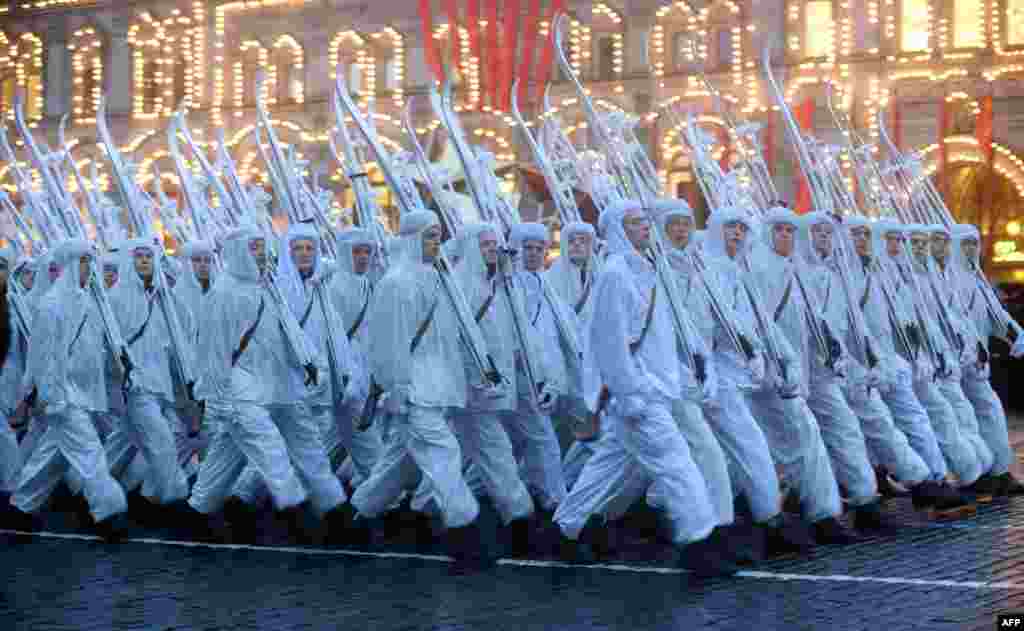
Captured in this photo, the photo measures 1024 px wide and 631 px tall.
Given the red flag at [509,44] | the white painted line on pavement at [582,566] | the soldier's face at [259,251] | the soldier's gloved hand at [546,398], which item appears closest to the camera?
the white painted line on pavement at [582,566]

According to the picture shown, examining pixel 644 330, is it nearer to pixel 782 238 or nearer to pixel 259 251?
pixel 782 238

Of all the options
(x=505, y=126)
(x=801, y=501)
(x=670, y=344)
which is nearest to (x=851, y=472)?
(x=801, y=501)

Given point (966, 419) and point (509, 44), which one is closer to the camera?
point (966, 419)

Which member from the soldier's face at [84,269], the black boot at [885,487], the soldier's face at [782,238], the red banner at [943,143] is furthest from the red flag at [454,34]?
the soldier's face at [782,238]

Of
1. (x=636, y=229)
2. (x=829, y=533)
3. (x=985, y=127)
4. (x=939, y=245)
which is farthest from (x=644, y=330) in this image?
(x=985, y=127)

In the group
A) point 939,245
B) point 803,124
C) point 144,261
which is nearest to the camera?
point 144,261

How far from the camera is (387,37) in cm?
3888

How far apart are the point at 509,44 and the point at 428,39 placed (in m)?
1.83

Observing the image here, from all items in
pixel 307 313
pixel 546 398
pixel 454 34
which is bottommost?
pixel 546 398

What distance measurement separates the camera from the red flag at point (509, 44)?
119 ft

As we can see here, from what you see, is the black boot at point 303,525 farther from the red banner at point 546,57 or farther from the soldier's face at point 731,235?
the red banner at point 546,57

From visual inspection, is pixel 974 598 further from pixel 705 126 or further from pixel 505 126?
pixel 505 126

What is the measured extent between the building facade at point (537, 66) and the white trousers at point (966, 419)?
15.9 metres

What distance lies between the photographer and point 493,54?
36.6 metres
